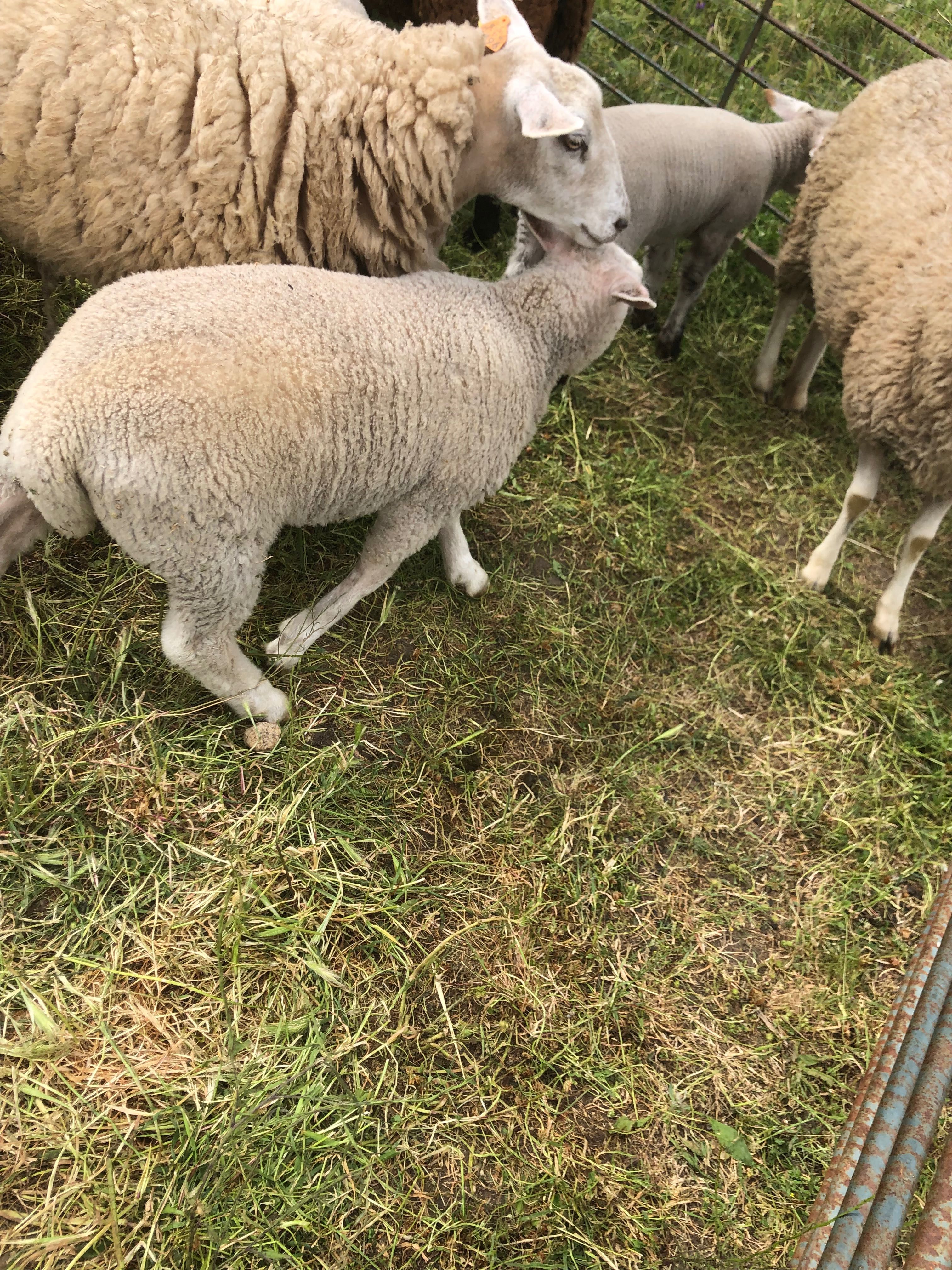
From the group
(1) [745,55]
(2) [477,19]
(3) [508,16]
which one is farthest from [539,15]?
(1) [745,55]

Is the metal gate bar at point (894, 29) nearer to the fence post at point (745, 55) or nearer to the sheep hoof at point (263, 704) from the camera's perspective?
the fence post at point (745, 55)

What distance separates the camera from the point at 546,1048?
7.79 ft

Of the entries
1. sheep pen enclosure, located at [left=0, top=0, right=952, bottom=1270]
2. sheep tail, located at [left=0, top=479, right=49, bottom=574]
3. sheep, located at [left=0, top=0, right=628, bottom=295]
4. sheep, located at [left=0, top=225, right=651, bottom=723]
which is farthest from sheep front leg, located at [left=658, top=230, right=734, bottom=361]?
sheep tail, located at [left=0, top=479, right=49, bottom=574]

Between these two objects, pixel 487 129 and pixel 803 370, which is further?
pixel 803 370

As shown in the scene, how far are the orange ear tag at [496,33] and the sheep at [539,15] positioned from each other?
2.94ft

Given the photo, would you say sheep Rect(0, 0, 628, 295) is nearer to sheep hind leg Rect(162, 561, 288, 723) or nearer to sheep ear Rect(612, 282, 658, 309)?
sheep ear Rect(612, 282, 658, 309)

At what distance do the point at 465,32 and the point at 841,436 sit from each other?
2.69m

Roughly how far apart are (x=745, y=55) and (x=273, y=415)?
143 inches

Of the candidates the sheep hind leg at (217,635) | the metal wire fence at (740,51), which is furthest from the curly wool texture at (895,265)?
the sheep hind leg at (217,635)

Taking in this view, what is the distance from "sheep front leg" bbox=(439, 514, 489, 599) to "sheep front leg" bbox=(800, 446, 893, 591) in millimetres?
1501

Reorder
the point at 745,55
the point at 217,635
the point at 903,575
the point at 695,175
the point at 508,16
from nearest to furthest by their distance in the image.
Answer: the point at 217,635, the point at 508,16, the point at 903,575, the point at 695,175, the point at 745,55

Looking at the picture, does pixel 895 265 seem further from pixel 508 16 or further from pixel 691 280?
pixel 508 16

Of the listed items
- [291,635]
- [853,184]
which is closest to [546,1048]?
[291,635]

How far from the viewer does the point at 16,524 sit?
231cm
